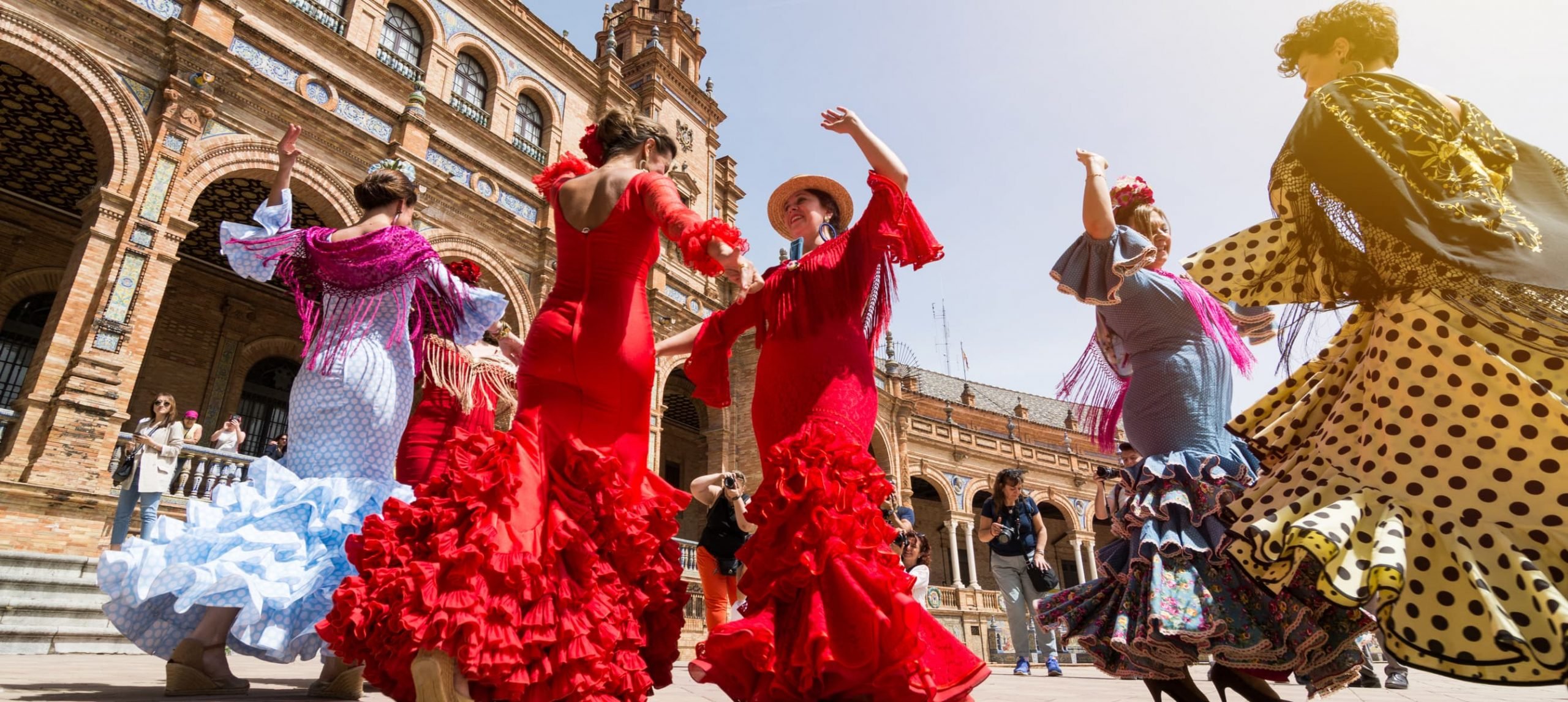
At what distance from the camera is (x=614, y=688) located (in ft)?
5.93

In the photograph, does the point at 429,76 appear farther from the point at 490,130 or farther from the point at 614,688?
the point at 614,688

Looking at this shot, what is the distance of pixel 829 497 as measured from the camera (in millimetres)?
1873

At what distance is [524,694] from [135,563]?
158 centimetres

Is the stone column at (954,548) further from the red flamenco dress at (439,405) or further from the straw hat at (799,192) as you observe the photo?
the straw hat at (799,192)

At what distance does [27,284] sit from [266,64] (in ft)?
18.9

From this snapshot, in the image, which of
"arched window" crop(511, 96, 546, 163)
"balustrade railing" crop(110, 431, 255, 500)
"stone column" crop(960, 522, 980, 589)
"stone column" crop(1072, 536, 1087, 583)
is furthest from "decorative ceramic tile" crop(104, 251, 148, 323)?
"stone column" crop(1072, 536, 1087, 583)

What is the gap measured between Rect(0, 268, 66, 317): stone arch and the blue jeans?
7.12 meters

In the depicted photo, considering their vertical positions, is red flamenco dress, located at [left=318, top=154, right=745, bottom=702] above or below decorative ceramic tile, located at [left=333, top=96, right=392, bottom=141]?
below

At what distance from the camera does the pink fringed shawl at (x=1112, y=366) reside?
262cm

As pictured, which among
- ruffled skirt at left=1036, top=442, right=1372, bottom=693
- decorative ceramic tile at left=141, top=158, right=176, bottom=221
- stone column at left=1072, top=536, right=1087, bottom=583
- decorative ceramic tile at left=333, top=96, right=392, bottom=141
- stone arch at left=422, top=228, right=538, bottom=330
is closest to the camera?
ruffled skirt at left=1036, top=442, right=1372, bottom=693

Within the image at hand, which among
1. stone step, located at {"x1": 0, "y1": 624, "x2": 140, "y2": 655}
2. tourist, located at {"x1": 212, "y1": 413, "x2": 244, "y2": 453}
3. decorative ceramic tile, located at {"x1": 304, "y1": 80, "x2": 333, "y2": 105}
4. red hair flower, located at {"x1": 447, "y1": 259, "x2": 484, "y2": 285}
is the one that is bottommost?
stone step, located at {"x1": 0, "y1": 624, "x2": 140, "y2": 655}

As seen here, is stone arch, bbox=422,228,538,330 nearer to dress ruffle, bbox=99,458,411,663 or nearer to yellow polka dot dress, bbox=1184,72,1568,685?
dress ruffle, bbox=99,458,411,663

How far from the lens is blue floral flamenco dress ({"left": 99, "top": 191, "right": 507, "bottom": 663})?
7.49ft

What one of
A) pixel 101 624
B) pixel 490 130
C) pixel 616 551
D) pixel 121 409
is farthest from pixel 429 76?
pixel 616 551
